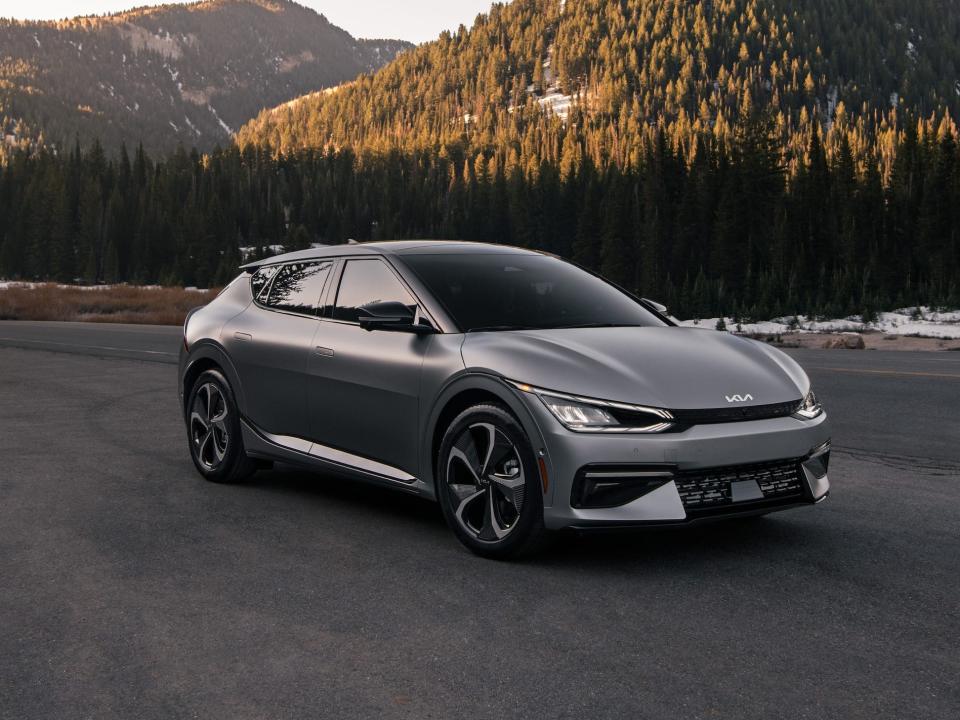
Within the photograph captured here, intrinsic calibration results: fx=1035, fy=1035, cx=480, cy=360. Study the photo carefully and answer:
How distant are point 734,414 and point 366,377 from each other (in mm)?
2197

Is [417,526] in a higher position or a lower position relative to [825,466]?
lower

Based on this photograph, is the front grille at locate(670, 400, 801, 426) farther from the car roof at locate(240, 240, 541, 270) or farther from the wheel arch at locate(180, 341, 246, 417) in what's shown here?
the wheel arch at locate(180, 341, 246, 417)

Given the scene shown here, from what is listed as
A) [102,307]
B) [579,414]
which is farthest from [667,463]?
[102,307]

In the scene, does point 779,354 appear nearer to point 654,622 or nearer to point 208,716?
point 654,622

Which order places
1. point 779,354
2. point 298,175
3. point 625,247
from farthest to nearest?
point 298,175 < point 625,247 < point 779,354

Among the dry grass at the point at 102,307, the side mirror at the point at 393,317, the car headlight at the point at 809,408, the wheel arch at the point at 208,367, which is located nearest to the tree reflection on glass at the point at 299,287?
the wheel arch at the point at 208,367

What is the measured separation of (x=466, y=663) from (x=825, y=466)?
8.50 ft

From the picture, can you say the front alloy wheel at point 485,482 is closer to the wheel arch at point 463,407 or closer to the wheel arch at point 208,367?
the wheel arch at point 463,407

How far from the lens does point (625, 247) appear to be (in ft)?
375

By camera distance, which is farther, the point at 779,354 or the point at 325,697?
the point at 779,354

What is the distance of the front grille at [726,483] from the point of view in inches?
192

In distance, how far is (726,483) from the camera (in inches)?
195

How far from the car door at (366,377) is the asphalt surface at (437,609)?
1.74 ft

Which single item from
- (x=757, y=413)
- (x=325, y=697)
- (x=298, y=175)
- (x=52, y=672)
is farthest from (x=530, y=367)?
(x=298, y=175)
